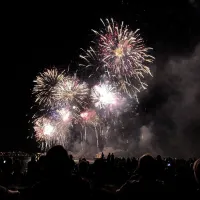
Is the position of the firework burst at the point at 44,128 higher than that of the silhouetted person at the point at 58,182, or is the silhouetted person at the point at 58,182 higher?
the firework burst at the point at 44,128

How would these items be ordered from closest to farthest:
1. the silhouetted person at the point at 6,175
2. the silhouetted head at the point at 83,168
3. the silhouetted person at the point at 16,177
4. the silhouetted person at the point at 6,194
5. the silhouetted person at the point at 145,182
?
1. the silhouetted person at the point at 6,194
2. the silhouetted person at the point at 145,182
3. the silhouetted head at the point at 83,168
4. the silhouetted person at the point at 6,175
5. the silhouetted person at the point at 16,177

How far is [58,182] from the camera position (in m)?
4.12

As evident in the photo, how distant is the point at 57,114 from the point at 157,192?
1396 inches

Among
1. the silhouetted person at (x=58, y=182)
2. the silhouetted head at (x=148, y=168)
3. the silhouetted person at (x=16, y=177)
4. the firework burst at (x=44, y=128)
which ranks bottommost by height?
the silhouetted person at (x=16, y=177)

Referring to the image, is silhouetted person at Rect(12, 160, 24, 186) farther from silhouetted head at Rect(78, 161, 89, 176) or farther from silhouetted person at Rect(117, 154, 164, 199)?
silhouetted person at Rect(117, 154, 164, 199)

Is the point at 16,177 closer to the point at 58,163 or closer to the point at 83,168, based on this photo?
the point at 83,168

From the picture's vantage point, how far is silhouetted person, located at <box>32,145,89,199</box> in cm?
408

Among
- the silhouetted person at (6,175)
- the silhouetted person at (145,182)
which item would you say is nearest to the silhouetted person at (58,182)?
the silhouetted person at (145,182)

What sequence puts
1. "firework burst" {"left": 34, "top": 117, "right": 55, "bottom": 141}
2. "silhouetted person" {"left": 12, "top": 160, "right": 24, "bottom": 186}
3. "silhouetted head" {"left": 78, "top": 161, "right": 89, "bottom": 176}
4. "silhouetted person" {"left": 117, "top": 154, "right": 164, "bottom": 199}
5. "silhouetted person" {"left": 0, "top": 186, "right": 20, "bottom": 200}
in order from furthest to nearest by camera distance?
"firework burst" {"left": 34, "top": 117, "right": 55, "bottom": 141}
"silhouetted person" {"left": 12, "top": 160, "right": 24, "bottom": 186}
"silhouetted head" {"left": 78, "top": 161, "right": 89, "bottom": 176}
"silhouetted person" {"left": 117, "top": 154, "right": 164, "bottom": 199}
"silhouetted person" {"left": 0, "top": 186, "right": 20, "bottom": 200}

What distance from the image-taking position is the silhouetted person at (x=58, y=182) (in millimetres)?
4078

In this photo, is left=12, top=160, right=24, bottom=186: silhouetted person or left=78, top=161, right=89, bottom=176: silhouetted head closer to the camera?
left=78, top=161, right=89, bottom=176: silhouetted head

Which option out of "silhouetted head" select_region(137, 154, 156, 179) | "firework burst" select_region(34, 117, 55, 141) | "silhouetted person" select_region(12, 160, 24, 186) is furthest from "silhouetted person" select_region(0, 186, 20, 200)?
"firework burst" select_region(34, 117, 55, 141)

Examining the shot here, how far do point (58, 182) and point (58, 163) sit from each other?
→ 0.26 m

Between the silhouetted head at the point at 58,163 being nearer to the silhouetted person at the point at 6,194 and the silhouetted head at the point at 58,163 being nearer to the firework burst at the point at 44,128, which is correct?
the silhouetted person at the point at 6,194
